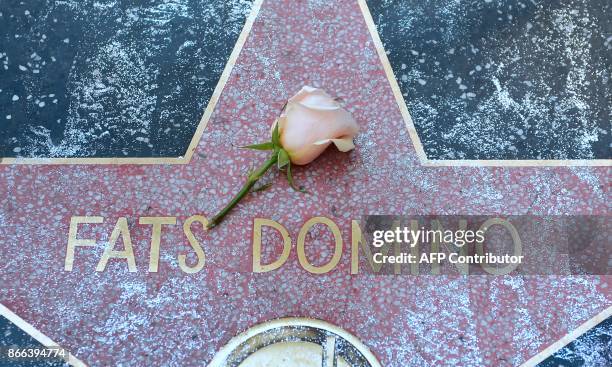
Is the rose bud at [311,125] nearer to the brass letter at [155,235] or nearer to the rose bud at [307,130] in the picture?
the rose bud at [307,130]

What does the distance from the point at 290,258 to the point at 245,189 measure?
159 millimetres

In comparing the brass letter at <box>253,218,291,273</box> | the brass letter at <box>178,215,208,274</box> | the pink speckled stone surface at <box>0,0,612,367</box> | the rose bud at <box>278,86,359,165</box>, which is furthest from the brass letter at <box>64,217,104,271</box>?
the rose bud at <box>278,86,359,165</box>

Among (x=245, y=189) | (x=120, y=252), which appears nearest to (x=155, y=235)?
(x=120, y=252)

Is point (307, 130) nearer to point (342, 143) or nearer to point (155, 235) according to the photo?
point (342, 143)

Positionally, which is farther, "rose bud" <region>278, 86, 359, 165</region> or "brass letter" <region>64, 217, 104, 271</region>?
"brass letter" <region>64, 217, 104, 271</region>

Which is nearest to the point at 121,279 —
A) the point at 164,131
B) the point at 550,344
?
the point at 164,131

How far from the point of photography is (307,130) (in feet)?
3.80

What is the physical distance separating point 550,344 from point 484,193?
31cm

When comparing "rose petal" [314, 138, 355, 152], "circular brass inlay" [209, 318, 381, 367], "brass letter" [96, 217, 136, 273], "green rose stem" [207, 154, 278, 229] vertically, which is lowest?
"circular brass inlay" [209, 318, 381, 367]

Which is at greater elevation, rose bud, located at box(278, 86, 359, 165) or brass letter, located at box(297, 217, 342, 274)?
rose bud, located at box(278, 86, 359, 165)

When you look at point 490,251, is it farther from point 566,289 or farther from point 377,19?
point 377,19

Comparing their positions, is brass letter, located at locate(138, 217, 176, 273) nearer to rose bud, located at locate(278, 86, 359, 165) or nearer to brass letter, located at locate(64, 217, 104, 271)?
brass letter, located at locate(64, 217, 104, 271)

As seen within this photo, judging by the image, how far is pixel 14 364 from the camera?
1217 millimetres

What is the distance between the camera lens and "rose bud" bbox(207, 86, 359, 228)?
1.16 meters
